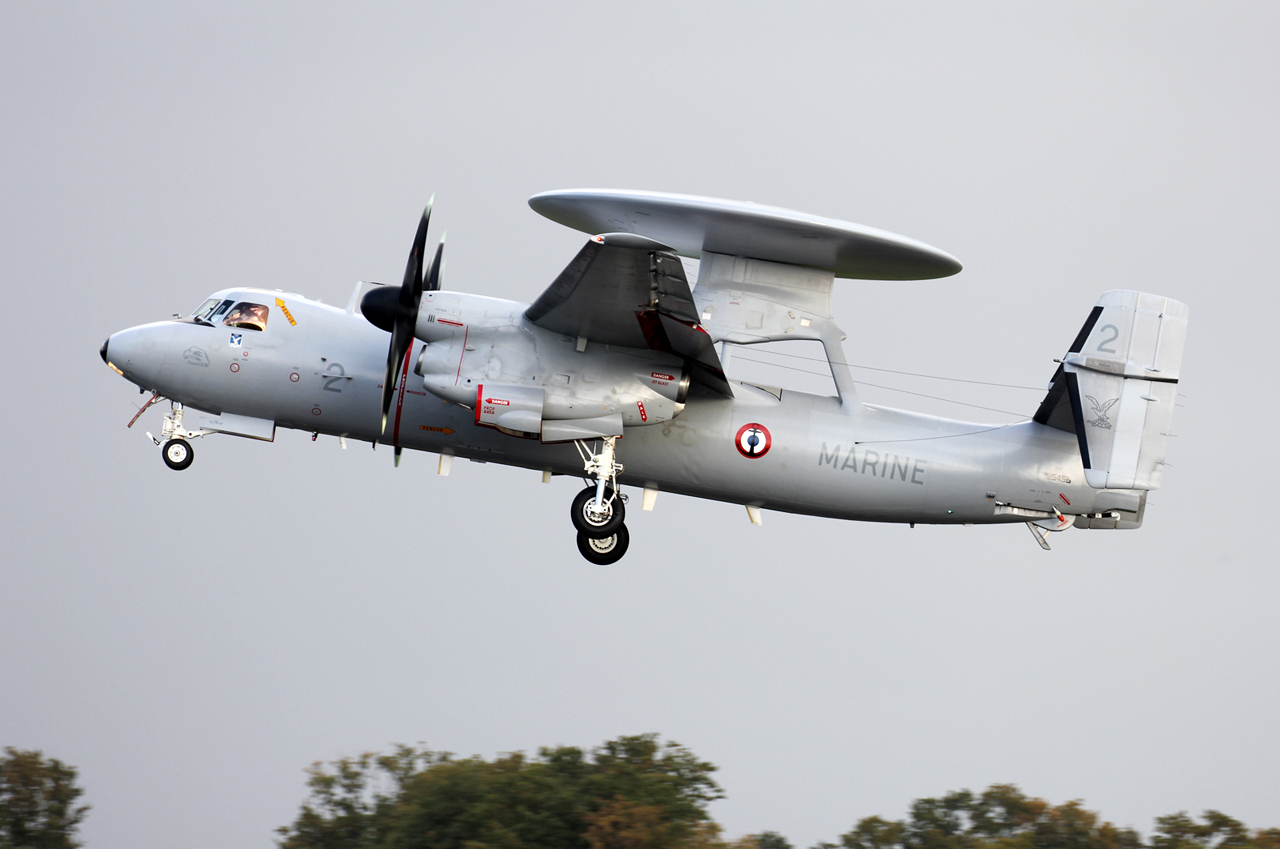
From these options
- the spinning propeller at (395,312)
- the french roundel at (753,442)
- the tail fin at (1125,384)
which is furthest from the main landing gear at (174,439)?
the tail fin at (1125,384)

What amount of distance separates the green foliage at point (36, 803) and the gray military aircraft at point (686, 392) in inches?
462

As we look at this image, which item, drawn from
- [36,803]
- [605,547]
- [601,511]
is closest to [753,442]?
[601,511]

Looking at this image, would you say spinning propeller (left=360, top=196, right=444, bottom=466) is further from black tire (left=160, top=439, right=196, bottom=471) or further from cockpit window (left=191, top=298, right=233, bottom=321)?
black tire (left=160, top=439, right=196, bottom=471)

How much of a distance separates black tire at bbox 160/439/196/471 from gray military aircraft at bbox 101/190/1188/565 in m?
0.02

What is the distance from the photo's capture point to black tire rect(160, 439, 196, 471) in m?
18.9

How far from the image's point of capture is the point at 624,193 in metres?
17.7

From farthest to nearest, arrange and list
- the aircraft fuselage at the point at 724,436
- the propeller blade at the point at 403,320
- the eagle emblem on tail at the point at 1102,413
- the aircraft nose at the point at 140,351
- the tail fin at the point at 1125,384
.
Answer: the aircraft nose at the point at 140,351 → the aircraft fuselage at the point at 724,436 → the eagle emblem on tail at the point at 1102,413 → the tail fin at the point at 1125,384 → the propeller blade at the point at 403,320

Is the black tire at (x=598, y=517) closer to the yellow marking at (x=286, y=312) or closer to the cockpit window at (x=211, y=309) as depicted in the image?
the yellow marking at (x=286, y=312)

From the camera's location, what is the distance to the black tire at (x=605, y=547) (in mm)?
18422

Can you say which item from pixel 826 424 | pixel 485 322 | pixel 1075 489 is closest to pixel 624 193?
pixel 485 322

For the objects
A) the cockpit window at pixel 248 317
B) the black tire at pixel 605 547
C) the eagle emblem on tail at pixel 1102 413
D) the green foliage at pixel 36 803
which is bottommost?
the green foliage at pixel 36 803

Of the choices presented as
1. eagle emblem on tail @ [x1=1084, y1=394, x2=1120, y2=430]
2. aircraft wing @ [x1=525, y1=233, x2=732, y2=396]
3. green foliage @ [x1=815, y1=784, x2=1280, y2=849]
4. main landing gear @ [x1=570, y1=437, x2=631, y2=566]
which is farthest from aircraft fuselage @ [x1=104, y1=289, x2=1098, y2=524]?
green foliage @ [x1=815, y1=784, x2=1280, y2=849]

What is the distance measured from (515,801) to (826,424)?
36.7ft

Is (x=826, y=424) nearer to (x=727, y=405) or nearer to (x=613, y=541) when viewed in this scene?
(x=727, y=405)
